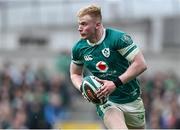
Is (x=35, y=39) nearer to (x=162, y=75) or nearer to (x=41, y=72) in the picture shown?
(x=41, y=72)

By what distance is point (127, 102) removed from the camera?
955cm

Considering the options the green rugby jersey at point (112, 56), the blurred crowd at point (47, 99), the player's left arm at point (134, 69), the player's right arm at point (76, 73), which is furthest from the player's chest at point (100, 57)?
the blurred crowd at point (47, 99)

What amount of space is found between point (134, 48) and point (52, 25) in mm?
15571

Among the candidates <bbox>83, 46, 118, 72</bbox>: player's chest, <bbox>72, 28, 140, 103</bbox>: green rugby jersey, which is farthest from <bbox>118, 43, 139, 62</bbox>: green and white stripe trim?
<bbox>83, 46, 118, 72</bbox>: player's chest

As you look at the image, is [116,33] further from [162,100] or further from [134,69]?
[162,100]

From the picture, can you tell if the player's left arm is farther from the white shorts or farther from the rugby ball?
the white shorts

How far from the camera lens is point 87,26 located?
9.15 m

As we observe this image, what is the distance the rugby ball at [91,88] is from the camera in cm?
889

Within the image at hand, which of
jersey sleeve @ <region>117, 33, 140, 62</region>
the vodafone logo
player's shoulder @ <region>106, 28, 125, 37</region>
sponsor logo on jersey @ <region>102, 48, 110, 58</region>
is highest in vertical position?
player's shoulder @ <region>106, 28, 125, 37</region>

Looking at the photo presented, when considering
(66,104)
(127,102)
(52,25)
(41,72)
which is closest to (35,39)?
(52,25)

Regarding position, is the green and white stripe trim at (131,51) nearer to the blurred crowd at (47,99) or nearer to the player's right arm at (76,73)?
the player's right arm at (76,73)

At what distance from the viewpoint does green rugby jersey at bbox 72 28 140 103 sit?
9125 mm

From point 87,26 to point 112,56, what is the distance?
0.46 metres

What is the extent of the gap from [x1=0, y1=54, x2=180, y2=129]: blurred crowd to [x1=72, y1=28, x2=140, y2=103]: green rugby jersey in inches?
194
